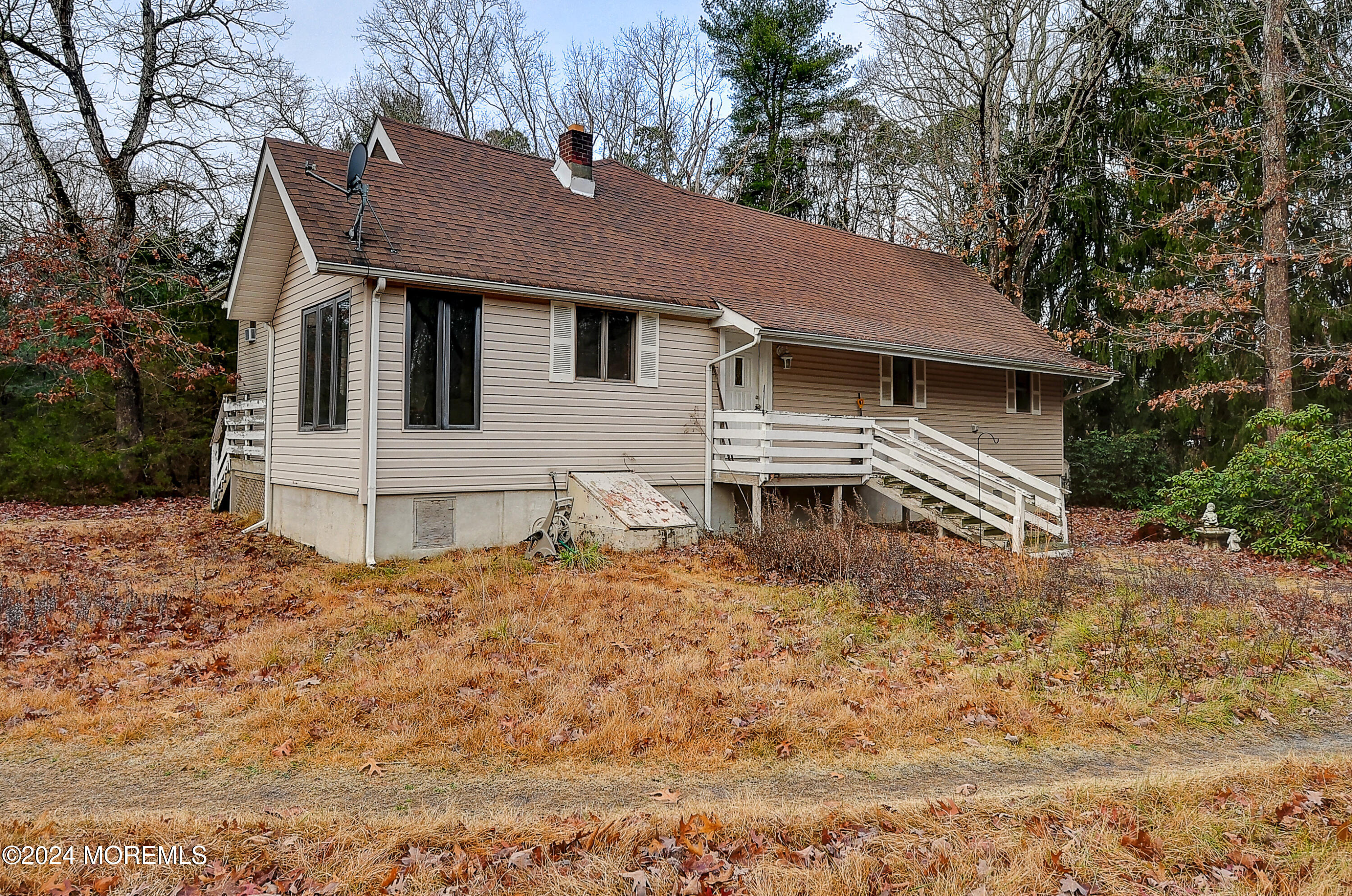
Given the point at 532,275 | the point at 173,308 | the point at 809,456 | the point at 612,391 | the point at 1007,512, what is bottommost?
the point at 1007,512

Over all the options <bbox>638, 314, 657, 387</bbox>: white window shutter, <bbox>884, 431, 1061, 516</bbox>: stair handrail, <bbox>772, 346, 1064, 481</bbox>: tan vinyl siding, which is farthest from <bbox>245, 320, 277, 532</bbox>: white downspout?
<bbox>884, 431, 1061, 516</bbox>: stair handrail

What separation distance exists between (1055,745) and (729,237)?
13.5m

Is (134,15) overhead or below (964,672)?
overhead

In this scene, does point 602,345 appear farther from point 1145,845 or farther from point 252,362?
point 252,362

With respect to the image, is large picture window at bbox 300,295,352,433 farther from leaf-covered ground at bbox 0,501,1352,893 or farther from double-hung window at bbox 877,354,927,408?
double-hung window at bbox 877,354,927,408

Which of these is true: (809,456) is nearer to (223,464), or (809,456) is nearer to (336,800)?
(336,800)

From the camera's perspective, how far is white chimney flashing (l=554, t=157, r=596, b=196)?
15.2 m

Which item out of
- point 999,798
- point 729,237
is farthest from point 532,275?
point 999,798

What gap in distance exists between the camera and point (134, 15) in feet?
64.9

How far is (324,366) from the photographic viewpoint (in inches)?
483

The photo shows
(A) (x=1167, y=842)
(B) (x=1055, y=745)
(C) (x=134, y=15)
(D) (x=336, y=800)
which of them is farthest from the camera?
(C) (x=134, y=15)

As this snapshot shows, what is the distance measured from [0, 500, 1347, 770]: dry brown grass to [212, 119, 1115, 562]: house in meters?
2.24

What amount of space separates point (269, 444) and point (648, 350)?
7151 millimetres

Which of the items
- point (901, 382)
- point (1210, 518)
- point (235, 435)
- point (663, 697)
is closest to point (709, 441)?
point (901, 382)
